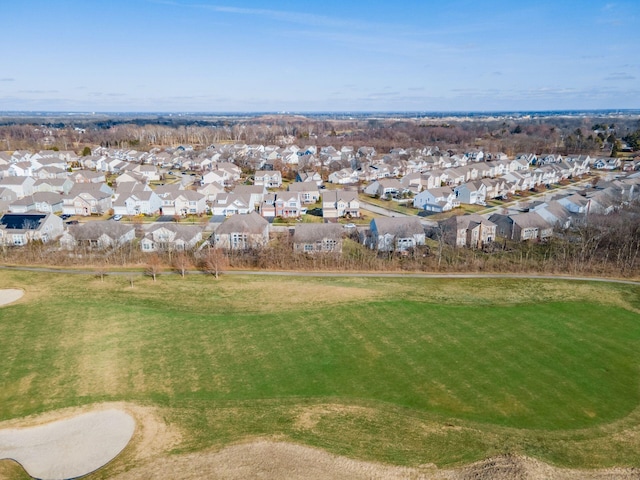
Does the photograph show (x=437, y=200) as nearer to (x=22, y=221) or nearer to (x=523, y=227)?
(x=523, y=227)

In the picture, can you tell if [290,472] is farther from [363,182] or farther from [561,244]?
[363,182]

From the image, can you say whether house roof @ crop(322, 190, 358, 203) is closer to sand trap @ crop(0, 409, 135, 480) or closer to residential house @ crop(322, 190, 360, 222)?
residential house @ crop(322, 190, 360, 222)

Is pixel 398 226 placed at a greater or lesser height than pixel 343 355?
greater

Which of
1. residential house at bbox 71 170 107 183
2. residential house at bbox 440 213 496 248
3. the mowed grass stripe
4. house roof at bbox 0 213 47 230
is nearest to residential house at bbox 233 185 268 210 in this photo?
house roof at bbox 0 213 47 230

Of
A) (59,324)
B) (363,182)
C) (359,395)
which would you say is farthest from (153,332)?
(363,182)

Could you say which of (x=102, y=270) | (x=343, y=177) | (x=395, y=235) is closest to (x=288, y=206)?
(x=395, y=235)

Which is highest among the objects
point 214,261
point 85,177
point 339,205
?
point 85,177

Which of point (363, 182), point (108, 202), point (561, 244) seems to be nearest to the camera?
point (561, 244)
